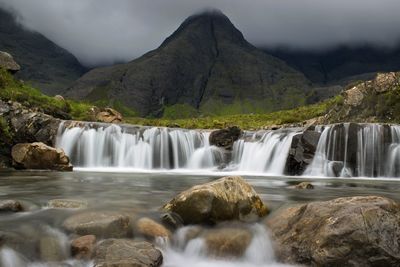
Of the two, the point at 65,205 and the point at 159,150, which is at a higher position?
the point at 159,150

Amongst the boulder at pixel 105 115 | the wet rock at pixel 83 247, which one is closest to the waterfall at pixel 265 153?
the boulder at pixel 105 115

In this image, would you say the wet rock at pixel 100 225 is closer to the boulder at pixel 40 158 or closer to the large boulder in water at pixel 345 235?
the large boulder in water at pixel 345 235

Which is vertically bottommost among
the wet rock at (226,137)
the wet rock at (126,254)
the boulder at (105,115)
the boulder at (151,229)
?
the wet rock at (126,254)

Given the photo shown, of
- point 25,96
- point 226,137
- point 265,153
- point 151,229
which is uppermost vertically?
point 25,96

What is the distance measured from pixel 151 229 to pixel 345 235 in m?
5.36

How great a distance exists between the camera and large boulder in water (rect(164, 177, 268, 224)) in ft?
44.6

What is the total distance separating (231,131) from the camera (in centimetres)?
4756

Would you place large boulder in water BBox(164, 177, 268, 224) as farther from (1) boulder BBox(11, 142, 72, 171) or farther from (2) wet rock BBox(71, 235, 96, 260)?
(1) boulder BBox(11, 142, 72, 171)

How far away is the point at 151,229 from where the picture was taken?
12891 millimetres

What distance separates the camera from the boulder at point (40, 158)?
35.3 metres

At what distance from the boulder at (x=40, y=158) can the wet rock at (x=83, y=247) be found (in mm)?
25097

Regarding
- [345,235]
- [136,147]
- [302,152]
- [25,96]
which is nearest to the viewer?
[345,235]

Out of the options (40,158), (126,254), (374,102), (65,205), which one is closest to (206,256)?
(126,254)

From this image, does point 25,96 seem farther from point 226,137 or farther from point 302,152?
point 302,152
